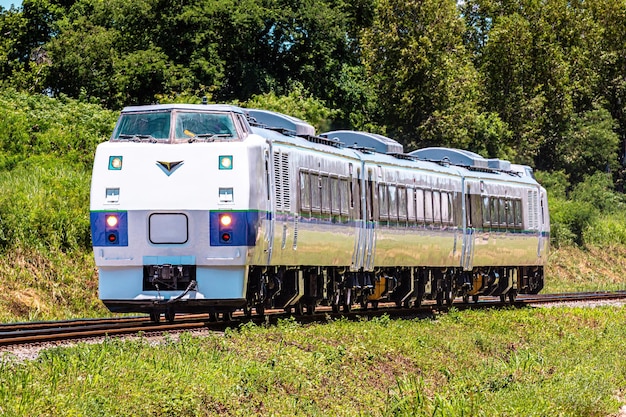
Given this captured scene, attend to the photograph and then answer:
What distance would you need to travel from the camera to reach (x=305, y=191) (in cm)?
2016

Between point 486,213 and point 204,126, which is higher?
point 204,126

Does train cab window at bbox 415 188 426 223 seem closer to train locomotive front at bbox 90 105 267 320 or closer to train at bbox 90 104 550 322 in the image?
train at bbox 90 104 550 322

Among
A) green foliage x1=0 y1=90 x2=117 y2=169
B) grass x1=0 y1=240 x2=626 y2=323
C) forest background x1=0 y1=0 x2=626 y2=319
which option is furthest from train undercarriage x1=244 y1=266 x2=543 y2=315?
green foliage x1=0 y1=90 x2=117 y2=169

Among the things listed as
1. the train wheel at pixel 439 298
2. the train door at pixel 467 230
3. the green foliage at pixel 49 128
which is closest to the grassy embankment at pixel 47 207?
the green foliage at pixel 49 128

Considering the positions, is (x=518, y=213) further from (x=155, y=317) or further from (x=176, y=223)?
(x=176, y=223)

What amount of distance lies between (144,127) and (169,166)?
108cm

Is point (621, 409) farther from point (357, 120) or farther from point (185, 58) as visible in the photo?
point (357, 120)

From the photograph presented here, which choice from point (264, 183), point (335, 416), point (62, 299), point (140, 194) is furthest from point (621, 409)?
point (62, 299)

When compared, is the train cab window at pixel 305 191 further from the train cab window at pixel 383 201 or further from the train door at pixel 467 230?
the train door at pixel 467 230

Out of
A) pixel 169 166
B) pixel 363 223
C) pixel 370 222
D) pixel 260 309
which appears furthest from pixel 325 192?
pixel 169 166

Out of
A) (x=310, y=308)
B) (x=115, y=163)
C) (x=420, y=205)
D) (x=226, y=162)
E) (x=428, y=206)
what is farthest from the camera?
(x=428, y=206)

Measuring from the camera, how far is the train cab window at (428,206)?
86.5ft

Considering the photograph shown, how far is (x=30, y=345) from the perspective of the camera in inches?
600

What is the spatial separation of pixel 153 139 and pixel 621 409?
25.4ft
